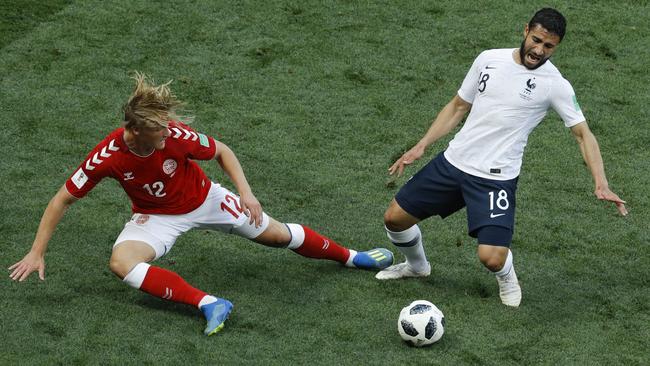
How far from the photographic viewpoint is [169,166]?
21.1 ft

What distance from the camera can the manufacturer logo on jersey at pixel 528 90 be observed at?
6.47m

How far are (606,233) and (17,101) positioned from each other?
4884mm

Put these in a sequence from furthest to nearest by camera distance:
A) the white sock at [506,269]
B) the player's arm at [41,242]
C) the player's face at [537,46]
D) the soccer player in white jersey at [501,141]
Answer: the white sock at [506,269] < the soccer player in white jersey at [501,141] < the player's face at [537,46] < the player's arm at [41,242]

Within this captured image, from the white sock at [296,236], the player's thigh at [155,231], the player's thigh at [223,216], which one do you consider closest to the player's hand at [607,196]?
the white sock at [296,236]

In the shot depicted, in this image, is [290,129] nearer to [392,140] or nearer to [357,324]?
[392,140]

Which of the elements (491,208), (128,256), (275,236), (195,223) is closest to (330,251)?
(275,236)

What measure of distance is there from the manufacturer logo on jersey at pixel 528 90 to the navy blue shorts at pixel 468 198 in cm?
49

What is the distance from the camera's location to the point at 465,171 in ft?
21.5

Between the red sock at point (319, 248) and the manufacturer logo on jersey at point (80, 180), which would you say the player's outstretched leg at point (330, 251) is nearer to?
the red sock at point (319, 248)

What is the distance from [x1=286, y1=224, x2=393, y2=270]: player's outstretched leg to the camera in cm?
698

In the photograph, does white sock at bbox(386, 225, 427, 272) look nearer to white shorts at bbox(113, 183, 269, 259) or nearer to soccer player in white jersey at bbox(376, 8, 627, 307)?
soccer player in white jersey at bbox(376, 8, 627, 307)

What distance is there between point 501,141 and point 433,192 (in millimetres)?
515

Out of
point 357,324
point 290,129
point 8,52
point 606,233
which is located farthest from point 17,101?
point 606,233

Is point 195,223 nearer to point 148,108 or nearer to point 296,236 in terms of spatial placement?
point 296,236
